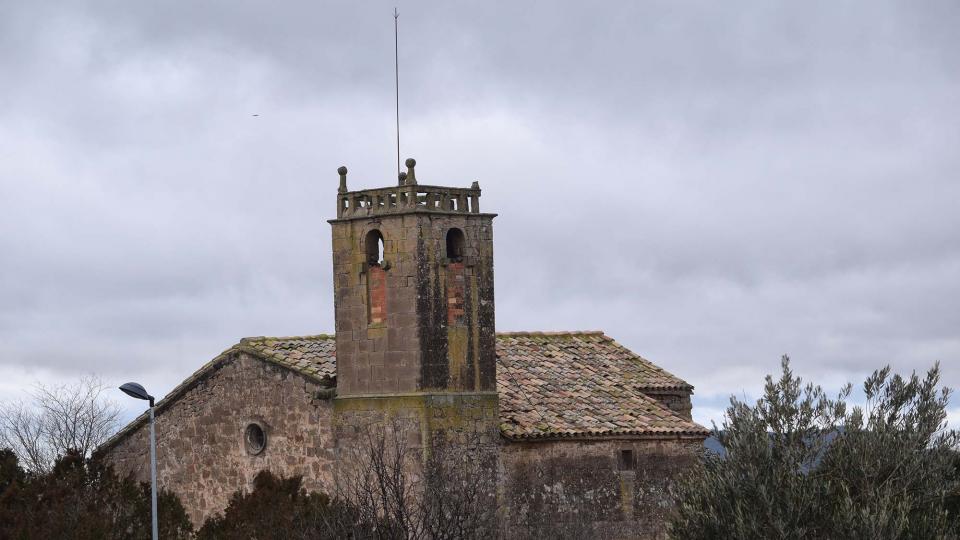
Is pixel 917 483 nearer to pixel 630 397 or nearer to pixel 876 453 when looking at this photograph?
pixel 876 453

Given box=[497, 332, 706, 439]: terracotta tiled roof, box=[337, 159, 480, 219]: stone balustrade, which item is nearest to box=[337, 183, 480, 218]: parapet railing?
box=[337, 159, 480, 219]: stone balustrade

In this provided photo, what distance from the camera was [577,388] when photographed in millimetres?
37625

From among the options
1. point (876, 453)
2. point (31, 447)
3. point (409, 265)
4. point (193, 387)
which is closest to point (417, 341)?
point (409, 265)

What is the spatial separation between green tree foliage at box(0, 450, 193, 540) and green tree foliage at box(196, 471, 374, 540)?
976mm

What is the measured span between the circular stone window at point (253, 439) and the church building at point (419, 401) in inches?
1.6

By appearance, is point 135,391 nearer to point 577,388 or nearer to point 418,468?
point 418,468

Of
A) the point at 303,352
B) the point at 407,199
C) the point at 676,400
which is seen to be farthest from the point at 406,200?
the point at 676,400

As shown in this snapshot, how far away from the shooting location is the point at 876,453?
85.2 feet

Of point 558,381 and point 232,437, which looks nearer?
point 232,437

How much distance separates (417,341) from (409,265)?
4.82ft

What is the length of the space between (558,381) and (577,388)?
435 millimetres

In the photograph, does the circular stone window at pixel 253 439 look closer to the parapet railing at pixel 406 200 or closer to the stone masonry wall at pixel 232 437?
the stone masonry wall at pixel 232 437

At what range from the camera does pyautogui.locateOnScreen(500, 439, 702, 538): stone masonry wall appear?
34.3m

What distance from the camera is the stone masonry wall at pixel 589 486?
34281 mm
